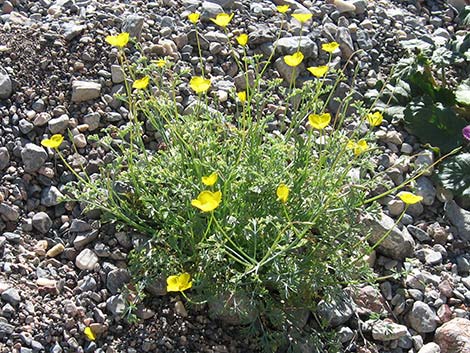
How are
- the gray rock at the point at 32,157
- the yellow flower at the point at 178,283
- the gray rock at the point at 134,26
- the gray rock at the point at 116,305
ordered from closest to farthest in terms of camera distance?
the yellow flower at the point at 178,283 < the gray rock at the point at 116,305 < the gray rock at the point at 32,157 < the gray rock at the point at 134,26

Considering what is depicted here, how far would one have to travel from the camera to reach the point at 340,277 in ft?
11.1

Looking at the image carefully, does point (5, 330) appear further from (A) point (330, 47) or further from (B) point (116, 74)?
(A) point (330, 47)

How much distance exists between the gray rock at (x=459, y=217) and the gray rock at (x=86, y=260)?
1.78 metres

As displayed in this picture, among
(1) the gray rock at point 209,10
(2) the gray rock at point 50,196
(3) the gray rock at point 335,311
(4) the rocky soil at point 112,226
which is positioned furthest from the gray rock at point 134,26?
(3) the gray rock at point 335,311

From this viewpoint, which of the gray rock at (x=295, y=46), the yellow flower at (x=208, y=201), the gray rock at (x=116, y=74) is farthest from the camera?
the gray rock at (x=295, y=46)

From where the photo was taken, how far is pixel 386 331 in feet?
11.3

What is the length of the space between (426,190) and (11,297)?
2.09m

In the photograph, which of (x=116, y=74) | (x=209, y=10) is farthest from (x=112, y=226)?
(x=209, y=10)

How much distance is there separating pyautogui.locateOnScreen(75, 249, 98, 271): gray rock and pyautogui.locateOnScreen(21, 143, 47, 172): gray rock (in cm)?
50

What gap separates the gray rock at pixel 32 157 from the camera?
12.0ft

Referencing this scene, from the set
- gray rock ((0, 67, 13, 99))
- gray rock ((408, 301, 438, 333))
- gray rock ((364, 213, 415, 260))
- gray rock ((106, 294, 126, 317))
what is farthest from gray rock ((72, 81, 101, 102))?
gray rock ((408, 301, 438, 333))

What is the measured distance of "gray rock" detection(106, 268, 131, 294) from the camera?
3.34m

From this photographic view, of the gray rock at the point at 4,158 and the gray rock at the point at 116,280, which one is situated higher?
the gray rock at the point at 4,158

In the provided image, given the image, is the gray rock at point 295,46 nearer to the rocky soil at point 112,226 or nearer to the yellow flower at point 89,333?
the rocky soil at point 112,226
